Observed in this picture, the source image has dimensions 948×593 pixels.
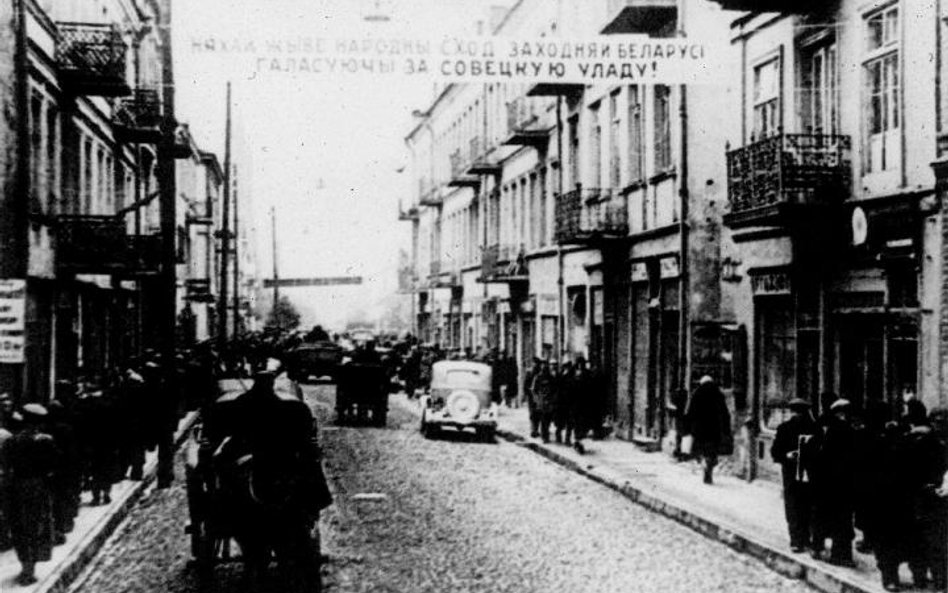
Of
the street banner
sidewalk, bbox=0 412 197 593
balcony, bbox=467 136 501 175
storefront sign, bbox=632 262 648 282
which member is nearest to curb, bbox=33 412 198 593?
sidewalk, bbox=0 412 197 593

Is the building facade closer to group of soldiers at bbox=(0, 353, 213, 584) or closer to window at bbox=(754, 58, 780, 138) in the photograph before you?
window at bbox=(754, 58, 780, 138)

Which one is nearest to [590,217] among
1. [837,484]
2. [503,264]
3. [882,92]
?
→ [503,264]

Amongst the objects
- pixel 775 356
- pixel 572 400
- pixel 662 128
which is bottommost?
pixel 572 400

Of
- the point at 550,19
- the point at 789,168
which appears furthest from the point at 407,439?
the point at 550,19

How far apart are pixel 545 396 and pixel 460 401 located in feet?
6.65

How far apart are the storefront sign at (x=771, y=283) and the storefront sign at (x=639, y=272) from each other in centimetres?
541

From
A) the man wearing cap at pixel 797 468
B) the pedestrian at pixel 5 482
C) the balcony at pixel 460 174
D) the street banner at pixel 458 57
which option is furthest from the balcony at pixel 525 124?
the pedestrian at pixel 5 482

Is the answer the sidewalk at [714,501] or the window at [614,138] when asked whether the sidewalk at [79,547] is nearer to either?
the sidewalk at [714,501]

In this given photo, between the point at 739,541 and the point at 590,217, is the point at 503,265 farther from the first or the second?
the point at 739,541

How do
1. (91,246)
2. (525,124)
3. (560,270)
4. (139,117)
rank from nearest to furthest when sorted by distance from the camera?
(91,246)
(560,270)
(139,117)
(525,124)

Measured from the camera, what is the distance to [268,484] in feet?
29.4

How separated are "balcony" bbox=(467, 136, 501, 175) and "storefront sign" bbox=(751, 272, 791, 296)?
22.1 m

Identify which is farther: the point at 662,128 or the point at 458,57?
the point at 662,128

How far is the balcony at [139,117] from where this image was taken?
29.4 meters
